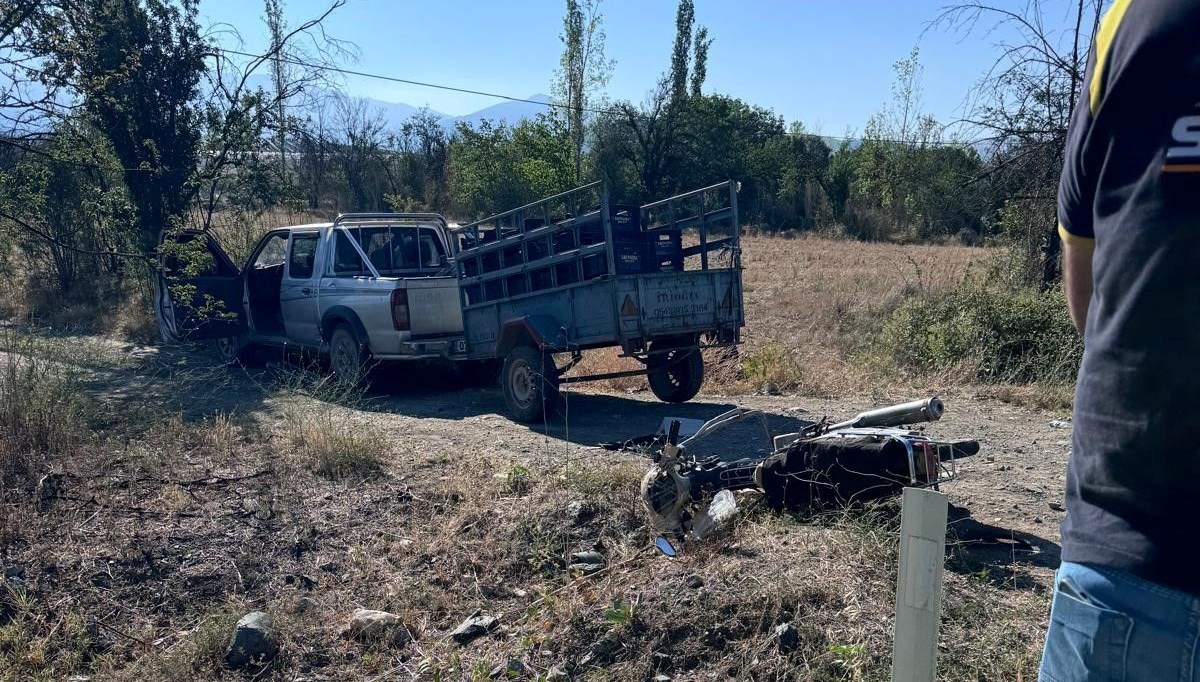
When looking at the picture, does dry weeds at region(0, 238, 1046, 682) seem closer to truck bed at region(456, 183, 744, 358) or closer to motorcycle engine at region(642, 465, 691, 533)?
motorcycle engine at region(642, 465, 691, 533)

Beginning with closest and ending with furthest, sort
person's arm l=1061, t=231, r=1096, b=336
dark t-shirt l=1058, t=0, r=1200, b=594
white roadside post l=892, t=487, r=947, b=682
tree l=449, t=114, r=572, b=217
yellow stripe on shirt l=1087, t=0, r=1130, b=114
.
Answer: dark t-shirt l=1058, t=0, r=1200, b=594 < yellow stripe on shirt l=1087, t=0, r=1130, b=114 < person's arm l=1061, t=231, r=1096, b=336 < white roadside post l=892, t=487, r=947, b=682 < tree l=449, t=114, r=572, b=217

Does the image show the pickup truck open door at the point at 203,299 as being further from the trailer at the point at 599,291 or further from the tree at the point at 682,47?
the tree at the point at 682,47

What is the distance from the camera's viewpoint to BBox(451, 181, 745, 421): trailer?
813cm

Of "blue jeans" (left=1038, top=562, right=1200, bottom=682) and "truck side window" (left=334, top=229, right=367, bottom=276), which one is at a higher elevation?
"truck side window" (left=334, top=229, right=367, bottom=276)

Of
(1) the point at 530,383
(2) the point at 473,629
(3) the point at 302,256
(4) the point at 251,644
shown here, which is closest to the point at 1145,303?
(2) the point at 473,629

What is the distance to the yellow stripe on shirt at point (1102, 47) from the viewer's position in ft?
5.19

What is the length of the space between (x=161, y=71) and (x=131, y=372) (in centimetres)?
571

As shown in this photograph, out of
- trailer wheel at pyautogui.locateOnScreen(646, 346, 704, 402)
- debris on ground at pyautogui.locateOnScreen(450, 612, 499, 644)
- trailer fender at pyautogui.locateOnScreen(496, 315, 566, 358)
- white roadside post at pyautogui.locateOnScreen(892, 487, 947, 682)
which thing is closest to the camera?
white roadside post at pyautogui.locateOnScreen(892, 487, 947, 682)

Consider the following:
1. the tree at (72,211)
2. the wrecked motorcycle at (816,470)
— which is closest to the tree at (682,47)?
the tree at (72,211)

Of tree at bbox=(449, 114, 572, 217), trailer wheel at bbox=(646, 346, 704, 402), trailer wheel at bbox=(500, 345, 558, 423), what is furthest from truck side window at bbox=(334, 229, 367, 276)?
tree at bbox=(449, 114, 572, 217)

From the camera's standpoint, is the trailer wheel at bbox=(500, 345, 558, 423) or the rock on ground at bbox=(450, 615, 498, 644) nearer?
the rock on ground at bbox=(450, 615, 498, 644)

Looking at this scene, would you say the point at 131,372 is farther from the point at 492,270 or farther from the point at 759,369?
the point at 759,369

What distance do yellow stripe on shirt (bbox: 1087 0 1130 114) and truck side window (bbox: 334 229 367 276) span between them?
9798mm

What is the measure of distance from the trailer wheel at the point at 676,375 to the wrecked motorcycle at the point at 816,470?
4.09 m
